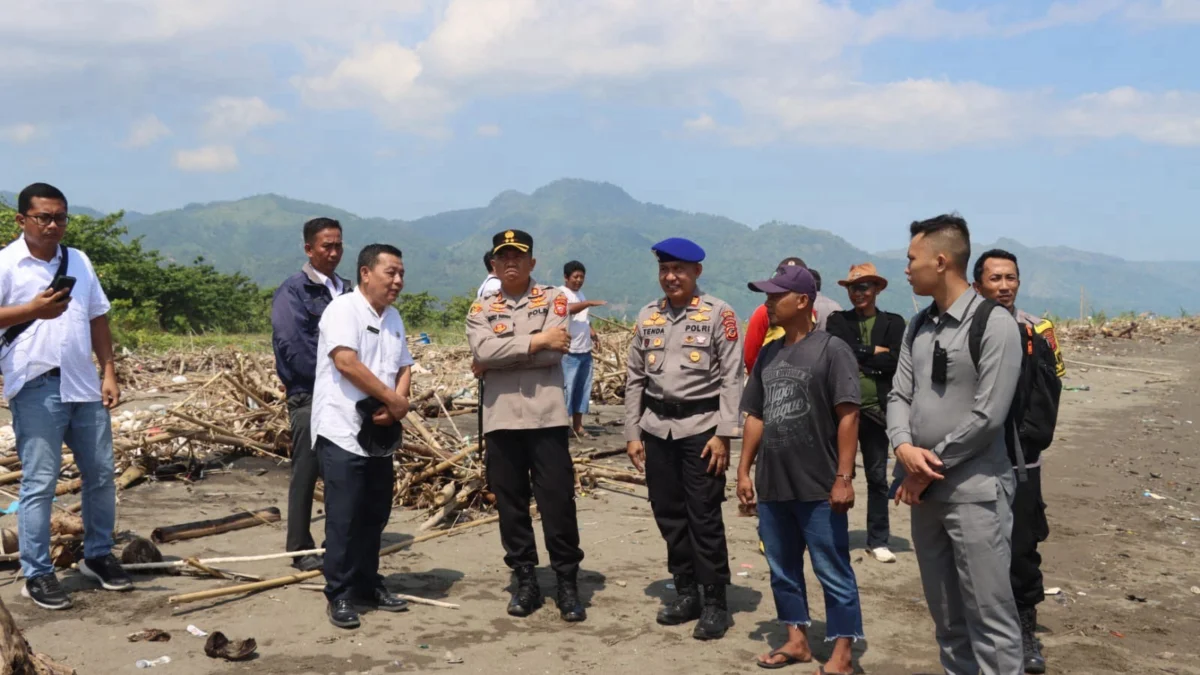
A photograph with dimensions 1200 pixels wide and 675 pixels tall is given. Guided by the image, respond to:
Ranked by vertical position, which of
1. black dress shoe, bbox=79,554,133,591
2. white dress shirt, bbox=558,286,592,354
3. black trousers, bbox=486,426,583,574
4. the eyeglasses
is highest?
the eyeglasses

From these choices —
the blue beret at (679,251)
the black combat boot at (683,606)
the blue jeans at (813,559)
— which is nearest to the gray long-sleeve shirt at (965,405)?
the blue jeans at (813,559)

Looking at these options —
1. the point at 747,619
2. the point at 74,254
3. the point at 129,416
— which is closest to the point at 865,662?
the point at 747,619

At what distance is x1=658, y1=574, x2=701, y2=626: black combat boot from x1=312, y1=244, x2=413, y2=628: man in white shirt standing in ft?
5.57

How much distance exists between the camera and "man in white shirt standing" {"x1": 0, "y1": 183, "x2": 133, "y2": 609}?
16.8 feet

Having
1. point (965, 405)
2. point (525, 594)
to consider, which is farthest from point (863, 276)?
point (525, 594)

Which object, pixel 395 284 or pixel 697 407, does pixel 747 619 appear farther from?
pixel 395 284

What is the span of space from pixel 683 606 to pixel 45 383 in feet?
12.2

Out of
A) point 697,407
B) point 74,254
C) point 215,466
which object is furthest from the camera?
point 215,466

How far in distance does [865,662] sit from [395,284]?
3.18 meters

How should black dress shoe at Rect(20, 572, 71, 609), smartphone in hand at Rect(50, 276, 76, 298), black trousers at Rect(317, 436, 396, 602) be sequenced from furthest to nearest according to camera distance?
black dress shoe at Rect(20, 572, 71, 609) < black trousers at Rect(317, 436, 396, 602) < smartphone in hand at Rect(50, 276, 76, 298)

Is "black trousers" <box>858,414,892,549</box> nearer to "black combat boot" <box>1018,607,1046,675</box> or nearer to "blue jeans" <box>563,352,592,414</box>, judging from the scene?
"black combat boot" <box>1018,607,1046,675</box>

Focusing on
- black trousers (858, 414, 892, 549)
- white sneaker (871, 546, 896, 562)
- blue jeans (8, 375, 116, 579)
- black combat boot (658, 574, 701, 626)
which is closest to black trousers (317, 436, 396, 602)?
blue jeans (8, 375, 116, 579)

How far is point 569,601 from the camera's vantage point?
5297mm

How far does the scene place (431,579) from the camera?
6020 mm
